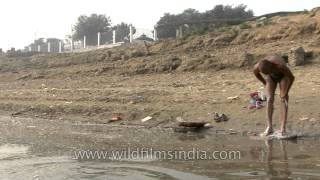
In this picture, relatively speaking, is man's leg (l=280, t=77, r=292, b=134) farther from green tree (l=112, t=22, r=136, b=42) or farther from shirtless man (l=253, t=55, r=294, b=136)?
green tree (l=112, t=22, r=136, b=42)

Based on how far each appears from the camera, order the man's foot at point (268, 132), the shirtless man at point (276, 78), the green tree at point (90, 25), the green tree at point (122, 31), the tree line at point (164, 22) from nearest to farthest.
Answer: the shirtless man at point (276, 78) → the man's foot at point (268, 132) → the tree line at point (164, 22) → the green tree at point (122, 31) → the green tree at point (90, 25)

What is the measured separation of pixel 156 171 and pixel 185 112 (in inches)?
206

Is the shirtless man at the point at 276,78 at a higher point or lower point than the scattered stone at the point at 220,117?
higher

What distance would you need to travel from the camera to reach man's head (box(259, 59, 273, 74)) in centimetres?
872

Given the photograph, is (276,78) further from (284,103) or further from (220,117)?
(220,117)

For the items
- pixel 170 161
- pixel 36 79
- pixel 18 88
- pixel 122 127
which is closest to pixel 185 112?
pixel 122 127

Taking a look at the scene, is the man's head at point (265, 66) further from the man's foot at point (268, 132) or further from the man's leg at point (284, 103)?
the man's foot at point (268, 132)

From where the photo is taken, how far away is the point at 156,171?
6598 mm

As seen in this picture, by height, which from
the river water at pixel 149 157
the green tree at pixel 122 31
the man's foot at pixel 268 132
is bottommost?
the river water at pixel 149 157

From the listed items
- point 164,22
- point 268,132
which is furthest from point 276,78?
point 164,22

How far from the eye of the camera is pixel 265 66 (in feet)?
28.7

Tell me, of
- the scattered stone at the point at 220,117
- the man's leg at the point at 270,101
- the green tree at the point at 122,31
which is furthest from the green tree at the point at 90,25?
the man's leg at the point at 270,101

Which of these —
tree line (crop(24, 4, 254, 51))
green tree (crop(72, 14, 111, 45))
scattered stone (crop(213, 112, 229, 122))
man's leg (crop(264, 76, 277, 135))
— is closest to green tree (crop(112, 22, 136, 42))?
tree line (crop(24, 4, 254, 51))

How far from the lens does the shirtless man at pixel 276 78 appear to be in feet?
28.6
